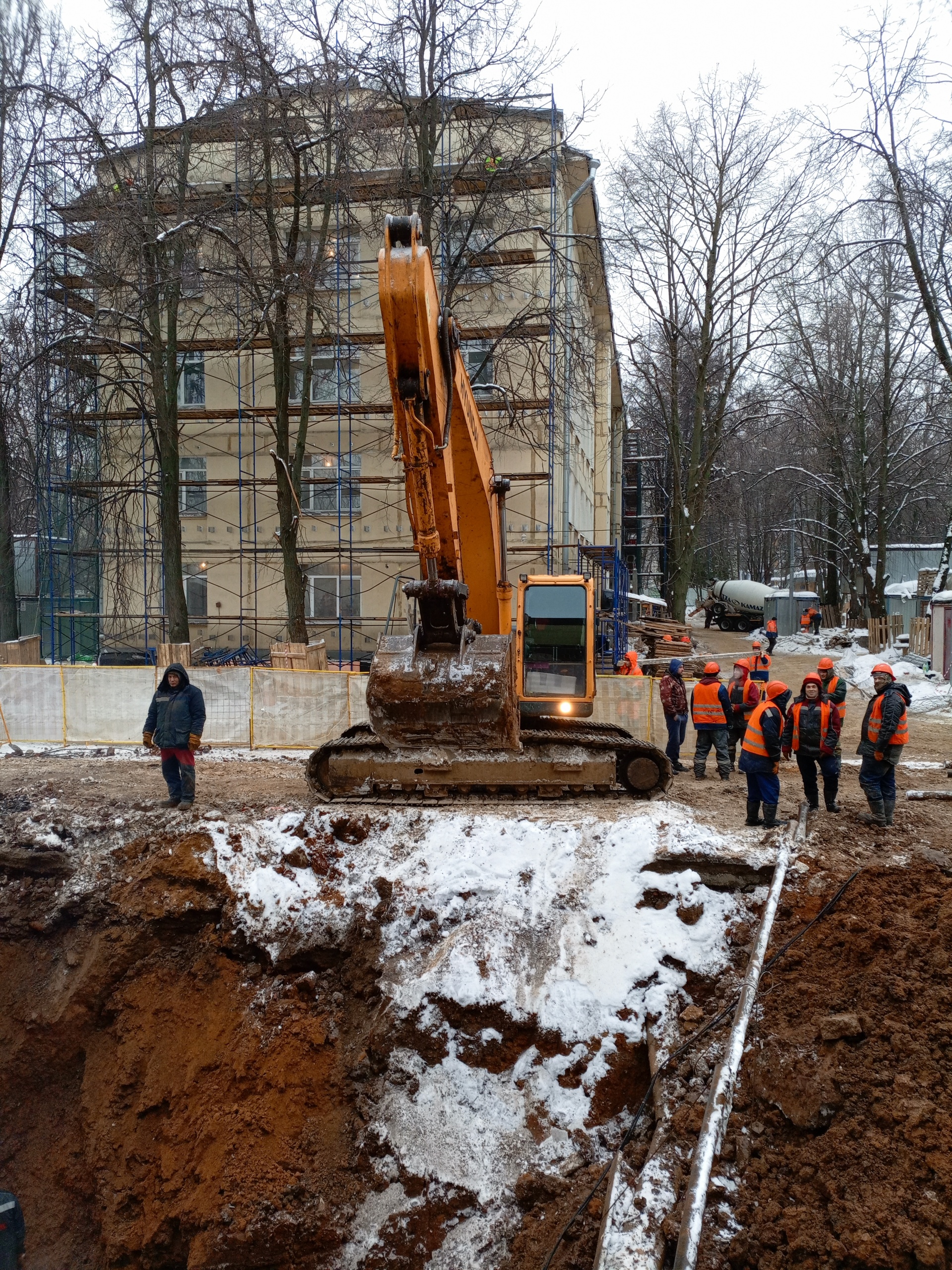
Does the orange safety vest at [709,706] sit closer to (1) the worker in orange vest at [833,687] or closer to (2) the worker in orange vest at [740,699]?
(2) the worker in orange vest at [740,699]

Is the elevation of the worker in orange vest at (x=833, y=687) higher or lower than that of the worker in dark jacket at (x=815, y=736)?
higher

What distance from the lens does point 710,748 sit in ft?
34.3

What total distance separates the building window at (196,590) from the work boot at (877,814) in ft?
56.4

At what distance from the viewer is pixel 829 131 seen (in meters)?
17.2

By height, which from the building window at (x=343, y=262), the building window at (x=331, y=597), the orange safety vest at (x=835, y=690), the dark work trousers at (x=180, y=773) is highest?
the building window at (x=343, y=262)

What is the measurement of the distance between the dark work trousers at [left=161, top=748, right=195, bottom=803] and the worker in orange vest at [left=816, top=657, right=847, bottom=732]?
6.55 metres

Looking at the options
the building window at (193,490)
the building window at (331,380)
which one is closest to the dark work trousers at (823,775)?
the building window at (331,380)

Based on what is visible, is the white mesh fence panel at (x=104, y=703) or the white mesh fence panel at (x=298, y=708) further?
the white mesh fence panel at (x=104, y=703)

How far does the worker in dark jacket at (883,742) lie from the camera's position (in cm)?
762

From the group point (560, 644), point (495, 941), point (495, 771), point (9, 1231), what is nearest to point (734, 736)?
point (560, 644)

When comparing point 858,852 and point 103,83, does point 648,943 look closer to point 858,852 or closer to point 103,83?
point 858,852

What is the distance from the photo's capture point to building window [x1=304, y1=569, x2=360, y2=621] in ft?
69.0

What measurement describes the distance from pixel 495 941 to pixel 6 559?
17.5 metres

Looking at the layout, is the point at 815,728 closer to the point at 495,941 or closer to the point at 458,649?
the point at 458,649
